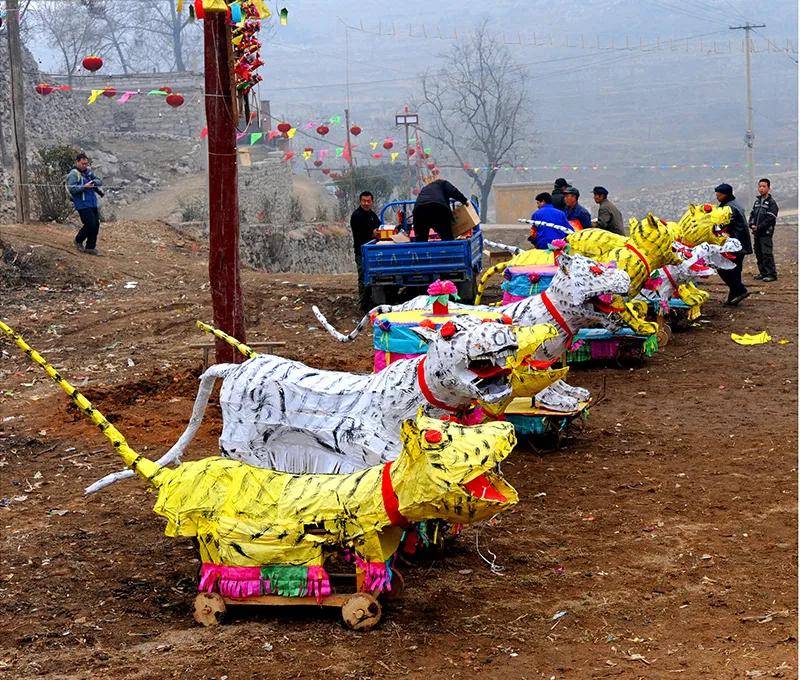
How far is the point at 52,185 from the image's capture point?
22.1 m

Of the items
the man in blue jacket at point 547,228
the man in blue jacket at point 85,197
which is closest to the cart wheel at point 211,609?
the man in blue jacket at point 547,228

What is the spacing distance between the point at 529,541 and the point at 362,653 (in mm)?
1865

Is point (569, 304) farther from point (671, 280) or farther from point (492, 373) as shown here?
point (671, 280)

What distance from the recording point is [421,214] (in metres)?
14.0

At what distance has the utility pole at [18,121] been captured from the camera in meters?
20.7

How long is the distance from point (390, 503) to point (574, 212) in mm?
10483

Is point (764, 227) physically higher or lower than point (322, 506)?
higher

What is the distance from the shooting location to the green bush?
72.7ft

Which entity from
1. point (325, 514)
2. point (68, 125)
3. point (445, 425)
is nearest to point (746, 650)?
point (445, 425)

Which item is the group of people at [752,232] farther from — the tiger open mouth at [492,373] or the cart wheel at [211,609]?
the cart wheel at [211,609]

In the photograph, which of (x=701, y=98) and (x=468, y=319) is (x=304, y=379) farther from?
(x=701, y=98)

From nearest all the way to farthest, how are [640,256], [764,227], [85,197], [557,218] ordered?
[640,256], [557,218], [764,227], [85,197]

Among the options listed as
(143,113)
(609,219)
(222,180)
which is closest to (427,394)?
(222,180)

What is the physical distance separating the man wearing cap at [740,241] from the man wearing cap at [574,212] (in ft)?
5.79
